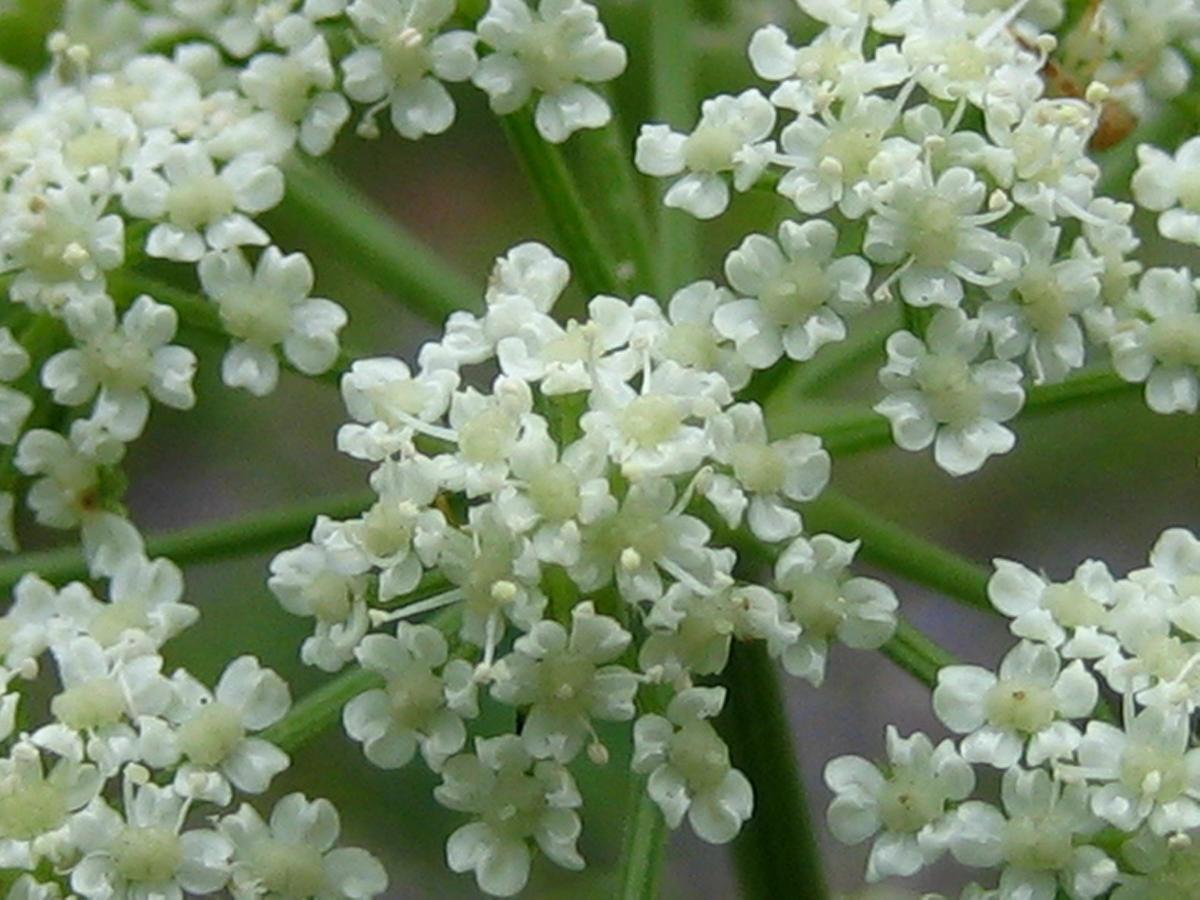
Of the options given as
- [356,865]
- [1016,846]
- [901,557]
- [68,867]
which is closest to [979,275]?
[901,557]

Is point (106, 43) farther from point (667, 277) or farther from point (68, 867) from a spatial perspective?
point (68, 867)

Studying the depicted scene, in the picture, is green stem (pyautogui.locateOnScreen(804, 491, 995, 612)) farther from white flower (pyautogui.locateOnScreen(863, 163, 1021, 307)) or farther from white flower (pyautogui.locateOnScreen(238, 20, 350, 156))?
white flower (pyautogui.locateOnScreen(238, 20, 350, 156))

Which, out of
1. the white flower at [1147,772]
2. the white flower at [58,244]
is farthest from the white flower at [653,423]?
the white flower at [58,244]

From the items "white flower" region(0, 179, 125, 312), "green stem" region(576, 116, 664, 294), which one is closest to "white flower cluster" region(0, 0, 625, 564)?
"white flower" region(0, 179, 125, 312)

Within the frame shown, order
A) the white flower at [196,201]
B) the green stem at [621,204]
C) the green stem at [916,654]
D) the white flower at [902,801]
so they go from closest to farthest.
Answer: the white flower at [902,801]
the green stem at [916,654]
the white flower at [196,201]
the green stem at [621,204]

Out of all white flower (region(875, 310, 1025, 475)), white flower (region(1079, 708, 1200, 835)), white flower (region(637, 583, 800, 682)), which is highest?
white flower (region(875, 310, 1025, 475))

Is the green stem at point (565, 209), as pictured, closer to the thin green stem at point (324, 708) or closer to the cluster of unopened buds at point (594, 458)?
the cluster of unopened buds at point (594, 458)
